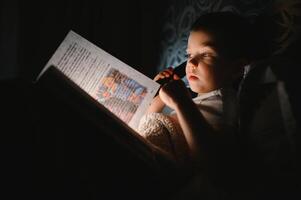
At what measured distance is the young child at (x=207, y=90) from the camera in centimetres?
77

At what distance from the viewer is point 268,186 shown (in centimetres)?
68

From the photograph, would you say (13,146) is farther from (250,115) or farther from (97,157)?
(250,115)

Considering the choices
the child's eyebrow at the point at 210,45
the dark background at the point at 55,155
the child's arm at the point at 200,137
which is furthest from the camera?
the child's eyebrow at the point at 210,45

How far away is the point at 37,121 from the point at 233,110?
1.52 ft

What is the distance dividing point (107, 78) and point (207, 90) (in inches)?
11.1

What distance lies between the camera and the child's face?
0.92m

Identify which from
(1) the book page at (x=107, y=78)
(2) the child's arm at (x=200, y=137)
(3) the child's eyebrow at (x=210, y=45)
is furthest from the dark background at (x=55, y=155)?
(3) the child's eyebrow at (x=210, y=45)

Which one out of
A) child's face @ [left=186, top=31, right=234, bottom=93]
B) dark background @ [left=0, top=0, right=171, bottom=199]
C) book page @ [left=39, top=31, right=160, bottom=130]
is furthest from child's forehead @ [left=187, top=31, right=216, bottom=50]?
dark background @ [left=0, top=0, right=171, bottom=199]

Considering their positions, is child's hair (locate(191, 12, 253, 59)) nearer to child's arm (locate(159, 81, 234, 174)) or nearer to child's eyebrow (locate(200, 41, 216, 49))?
child's eyebrow (locate(200, 41, 216, 49))

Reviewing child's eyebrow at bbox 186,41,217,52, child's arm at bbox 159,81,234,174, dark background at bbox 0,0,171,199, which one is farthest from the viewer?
child's eyebrow at bbox 186,41,217,52

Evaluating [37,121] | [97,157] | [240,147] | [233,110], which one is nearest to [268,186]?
[240,147]

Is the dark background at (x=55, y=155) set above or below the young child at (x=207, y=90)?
below

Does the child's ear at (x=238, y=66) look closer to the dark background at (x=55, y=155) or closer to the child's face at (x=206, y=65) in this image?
the child's face at (x=206, y=65)

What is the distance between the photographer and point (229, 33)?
92cm
